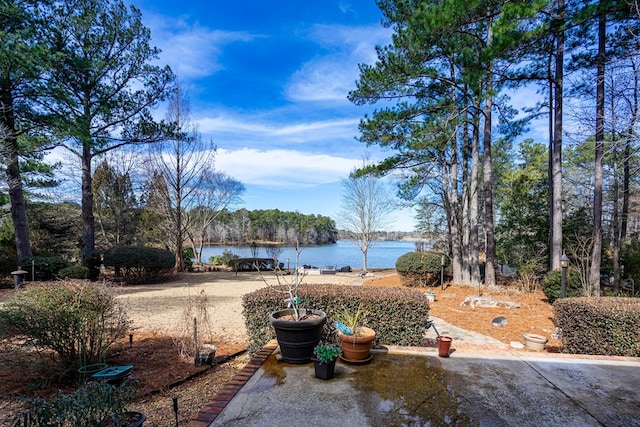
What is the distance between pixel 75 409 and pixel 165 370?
2.41 meters

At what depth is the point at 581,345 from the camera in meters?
3.83

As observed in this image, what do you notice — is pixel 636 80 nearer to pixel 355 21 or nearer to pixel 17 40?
pixel 355 21

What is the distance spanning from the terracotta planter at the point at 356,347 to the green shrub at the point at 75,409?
1995 mm

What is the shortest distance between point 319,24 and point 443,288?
335 inches

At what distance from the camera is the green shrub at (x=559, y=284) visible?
22.7ft

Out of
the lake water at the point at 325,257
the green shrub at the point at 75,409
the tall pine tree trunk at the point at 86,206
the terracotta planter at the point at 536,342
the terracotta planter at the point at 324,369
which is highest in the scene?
the tall pine tree trunk at the point at 86,206

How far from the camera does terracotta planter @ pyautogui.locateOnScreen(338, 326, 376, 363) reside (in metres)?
3.11

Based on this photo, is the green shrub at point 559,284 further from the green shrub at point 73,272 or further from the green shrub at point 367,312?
the green shrub at point 73,272

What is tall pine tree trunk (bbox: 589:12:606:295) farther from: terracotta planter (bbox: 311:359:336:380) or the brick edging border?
the brick edging border

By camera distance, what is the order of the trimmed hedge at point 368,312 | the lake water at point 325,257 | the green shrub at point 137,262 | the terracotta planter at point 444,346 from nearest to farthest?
the terracotta planter at point 444,346 < the trimmed hedge at point 368,312 < the green shrub at point 137,262 < the lake water at point 325,257

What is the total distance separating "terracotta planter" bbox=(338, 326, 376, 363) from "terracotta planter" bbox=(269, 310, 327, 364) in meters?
0.32

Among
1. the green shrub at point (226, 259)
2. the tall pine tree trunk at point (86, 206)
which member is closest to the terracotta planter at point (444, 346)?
the tall pine tree trunk at point (86, 206)

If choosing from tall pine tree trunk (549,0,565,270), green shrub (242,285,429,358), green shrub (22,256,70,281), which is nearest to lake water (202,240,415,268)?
tall pine tree trunk (549,0,565,270)

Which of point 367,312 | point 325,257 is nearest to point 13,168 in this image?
point 367,312
